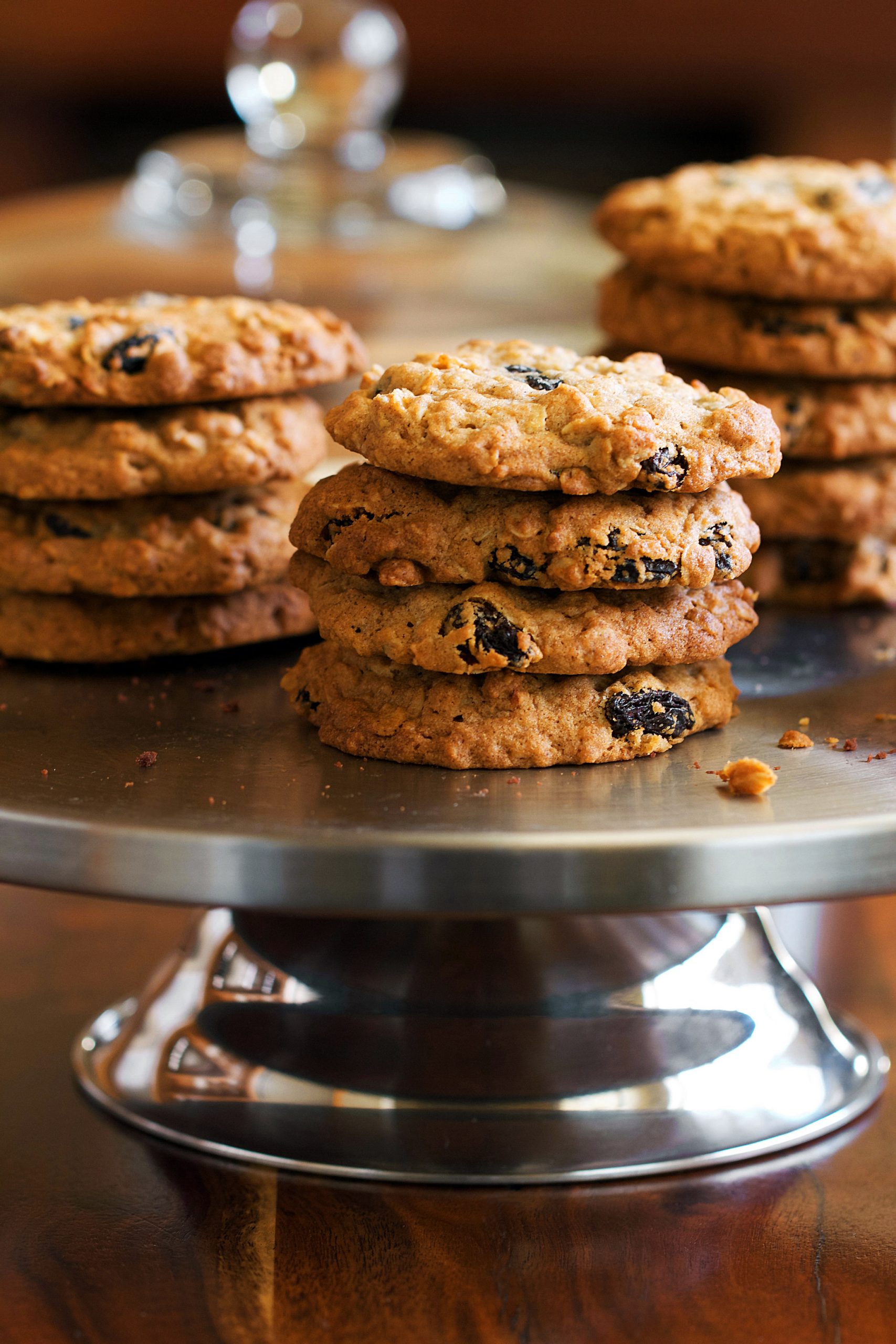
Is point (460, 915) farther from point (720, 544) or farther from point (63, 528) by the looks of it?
point (63, 528)

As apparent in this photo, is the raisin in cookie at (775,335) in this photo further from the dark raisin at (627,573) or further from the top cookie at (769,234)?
the dark raisin at (627,573)

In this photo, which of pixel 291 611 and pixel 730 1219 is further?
pixel 291 611

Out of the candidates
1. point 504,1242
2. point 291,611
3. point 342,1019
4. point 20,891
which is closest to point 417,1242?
point 504,1242

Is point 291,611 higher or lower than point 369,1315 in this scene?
higher

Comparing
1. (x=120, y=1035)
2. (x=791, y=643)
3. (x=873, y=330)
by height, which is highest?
(x=873, y=330)

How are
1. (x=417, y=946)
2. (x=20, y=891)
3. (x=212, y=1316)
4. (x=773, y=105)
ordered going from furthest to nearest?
A: (x=773, y=105), (x=20, y=891), (x=417, y=946), (x=212, y=1316)

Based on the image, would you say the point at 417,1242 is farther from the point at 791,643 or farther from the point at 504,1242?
the point at 791,643

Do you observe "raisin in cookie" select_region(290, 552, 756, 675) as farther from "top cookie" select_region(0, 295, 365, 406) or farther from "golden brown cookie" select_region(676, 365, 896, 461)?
"golden brown cookie" select_region(676, 365, 896, 461)
